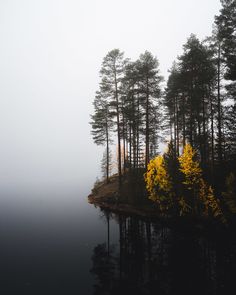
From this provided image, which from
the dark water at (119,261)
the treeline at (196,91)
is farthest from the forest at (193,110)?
the dark water at (119,261)

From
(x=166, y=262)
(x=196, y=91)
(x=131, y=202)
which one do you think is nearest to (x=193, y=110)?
(x=196, y=91)

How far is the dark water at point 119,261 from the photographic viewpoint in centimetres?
989

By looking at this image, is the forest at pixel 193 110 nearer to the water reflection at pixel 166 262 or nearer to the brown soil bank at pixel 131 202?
the brown soil bank at pixel 131 202

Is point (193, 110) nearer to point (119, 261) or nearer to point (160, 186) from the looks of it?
point (160, 186)

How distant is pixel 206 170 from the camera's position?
74.9ft

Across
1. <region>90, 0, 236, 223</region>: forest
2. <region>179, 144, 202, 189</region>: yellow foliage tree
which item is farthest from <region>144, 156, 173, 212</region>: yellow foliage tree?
<region>179, 144, 202, 189</region>: yellow foliage tree

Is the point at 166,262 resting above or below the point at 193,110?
below

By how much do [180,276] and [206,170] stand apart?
47.8 feet

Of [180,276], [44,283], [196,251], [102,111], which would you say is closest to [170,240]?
[196,251]

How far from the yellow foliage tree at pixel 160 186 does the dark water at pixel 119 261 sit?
2.79m

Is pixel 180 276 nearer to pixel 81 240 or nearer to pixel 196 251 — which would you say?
pixel 196 251

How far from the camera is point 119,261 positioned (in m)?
12.4

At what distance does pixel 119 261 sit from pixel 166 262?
109 inches

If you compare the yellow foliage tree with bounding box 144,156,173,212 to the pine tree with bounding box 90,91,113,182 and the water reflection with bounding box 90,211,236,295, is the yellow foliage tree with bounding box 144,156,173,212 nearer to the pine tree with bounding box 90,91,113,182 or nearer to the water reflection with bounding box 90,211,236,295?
the water reflection with bounding box 90,211,236,295
